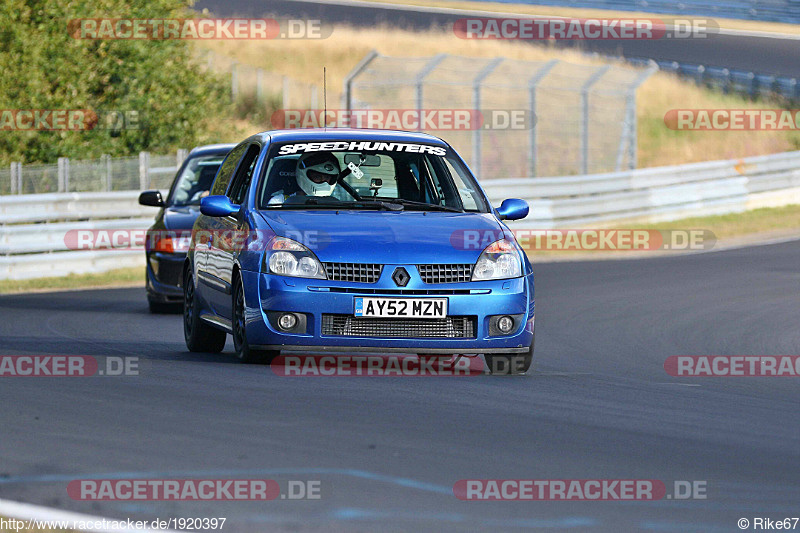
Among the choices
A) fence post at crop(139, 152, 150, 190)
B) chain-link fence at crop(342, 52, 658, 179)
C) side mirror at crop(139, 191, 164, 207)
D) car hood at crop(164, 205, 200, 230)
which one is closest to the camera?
side mirror at crop(139, 191, 164, 207)

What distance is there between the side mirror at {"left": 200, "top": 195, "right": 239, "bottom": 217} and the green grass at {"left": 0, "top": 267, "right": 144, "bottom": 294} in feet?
29.8

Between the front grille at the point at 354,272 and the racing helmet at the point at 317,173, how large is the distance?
3.81 feet

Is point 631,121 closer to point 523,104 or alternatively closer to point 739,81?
point 523,104

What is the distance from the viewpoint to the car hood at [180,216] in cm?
1537

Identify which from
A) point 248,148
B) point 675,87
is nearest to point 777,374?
point 248,148

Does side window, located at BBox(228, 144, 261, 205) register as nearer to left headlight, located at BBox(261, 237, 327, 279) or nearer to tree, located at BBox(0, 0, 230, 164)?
left headlight, located at BBox(261, 237, 327, 279)

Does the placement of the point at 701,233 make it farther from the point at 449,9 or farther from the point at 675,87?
the point at 449,9

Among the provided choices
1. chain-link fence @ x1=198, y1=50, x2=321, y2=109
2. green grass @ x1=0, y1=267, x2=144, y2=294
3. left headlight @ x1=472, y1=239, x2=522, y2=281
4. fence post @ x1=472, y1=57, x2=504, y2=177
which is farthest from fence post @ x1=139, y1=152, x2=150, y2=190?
chain-link fence @ x1=198, y1=50, x2=321, y2=109

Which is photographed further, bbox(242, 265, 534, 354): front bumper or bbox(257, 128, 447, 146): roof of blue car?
bbox(257, 128, 447, 146): roof of blue car

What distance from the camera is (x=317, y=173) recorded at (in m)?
10.5

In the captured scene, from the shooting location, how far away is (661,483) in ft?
20.4

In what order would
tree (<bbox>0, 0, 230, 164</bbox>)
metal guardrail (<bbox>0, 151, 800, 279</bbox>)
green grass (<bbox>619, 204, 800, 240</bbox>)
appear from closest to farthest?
metal guardrail (<bbox>0, 151, 800, 279</bbox>) → green grass (<bbox>619, 204, 800, 240</bbox>) → tree (<bbox>0, 0, 230, 164</bbox>)

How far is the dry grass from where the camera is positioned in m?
37.1

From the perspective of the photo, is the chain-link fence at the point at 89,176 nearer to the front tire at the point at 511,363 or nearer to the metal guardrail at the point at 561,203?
the metal guardrail at the point at 561,203
